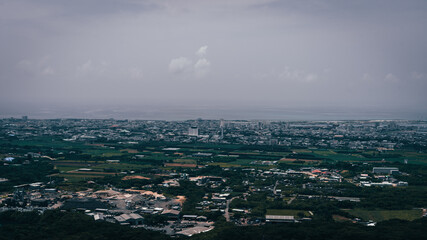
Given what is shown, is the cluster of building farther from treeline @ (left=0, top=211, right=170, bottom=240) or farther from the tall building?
treeline @ (left=0, top=211, right=170, bottom=240)

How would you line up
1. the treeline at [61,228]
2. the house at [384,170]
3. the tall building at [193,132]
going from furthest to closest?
the tall building at [193,132], the house at [384,170], the treeline at [61,228]

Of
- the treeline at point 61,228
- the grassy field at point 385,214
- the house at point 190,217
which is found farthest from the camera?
the grassy field at point 385,214

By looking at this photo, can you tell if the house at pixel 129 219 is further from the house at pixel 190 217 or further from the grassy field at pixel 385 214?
the grassy field at pixel 385 214

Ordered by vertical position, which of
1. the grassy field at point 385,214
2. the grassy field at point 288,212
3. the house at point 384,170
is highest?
the house at point 384,170

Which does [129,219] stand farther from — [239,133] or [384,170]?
[239,133]

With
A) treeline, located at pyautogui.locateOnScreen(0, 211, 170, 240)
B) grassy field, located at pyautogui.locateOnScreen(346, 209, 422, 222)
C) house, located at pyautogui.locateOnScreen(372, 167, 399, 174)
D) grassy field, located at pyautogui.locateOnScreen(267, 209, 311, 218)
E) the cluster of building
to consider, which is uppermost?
the cluster of building

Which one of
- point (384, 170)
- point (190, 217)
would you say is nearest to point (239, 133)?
point (384, 170)

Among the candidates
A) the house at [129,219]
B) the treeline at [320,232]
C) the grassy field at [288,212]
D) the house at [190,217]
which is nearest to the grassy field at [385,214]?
the treeline at [320,232]

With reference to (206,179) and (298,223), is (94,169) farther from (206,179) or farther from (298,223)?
(298,223)

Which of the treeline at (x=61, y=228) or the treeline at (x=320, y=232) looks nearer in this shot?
the treeline at (x=320, y=232)

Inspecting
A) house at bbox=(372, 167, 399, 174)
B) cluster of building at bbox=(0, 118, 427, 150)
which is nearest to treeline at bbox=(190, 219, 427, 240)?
house at bbox=(372, 167, 399, 174)
